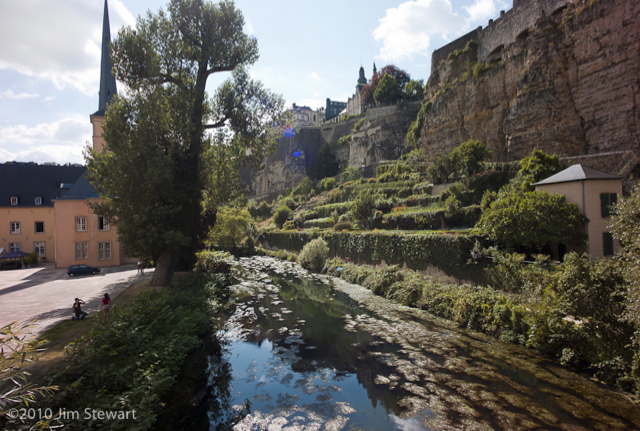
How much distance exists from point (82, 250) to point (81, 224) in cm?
182

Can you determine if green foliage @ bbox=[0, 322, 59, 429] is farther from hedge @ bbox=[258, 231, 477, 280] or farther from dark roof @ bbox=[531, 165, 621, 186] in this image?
dark roof @ bbox=[531, 165, 621, 186]

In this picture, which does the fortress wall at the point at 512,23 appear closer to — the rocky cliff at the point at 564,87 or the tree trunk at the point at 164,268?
the rocky cliff at the point at 564,87

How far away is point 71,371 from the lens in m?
6.07

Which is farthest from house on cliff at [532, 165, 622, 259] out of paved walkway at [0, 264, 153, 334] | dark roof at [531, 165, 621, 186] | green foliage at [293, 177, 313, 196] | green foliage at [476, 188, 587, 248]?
green foliage at [293, 177, 313, 196]

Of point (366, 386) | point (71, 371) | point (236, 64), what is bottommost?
point (366, 386)

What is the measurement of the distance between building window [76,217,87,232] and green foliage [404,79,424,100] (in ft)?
172

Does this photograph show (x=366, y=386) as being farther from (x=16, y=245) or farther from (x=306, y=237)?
(x=16, y=245)

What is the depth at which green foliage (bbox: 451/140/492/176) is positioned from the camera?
2533 cm

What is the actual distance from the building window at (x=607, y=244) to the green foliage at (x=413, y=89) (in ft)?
169

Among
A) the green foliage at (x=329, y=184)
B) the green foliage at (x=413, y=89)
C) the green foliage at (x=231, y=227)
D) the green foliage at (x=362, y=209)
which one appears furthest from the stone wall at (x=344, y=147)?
the green foliage at (x=231, y=227)

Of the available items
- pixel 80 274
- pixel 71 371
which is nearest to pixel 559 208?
pixel 71 371

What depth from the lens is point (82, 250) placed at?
918 inches

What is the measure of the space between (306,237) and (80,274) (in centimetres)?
1666

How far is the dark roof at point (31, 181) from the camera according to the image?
89.8ft
